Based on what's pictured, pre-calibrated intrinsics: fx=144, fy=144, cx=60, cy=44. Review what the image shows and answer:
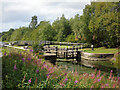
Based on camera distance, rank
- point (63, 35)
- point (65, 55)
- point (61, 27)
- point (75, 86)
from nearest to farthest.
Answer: point (75, 86)
point (65, 55)
point (63, 35)
point (61, 27)

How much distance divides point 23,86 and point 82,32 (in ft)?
84.3

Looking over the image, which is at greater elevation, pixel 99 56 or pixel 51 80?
pixel 51 80

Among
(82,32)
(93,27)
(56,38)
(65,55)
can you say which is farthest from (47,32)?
(65,55)

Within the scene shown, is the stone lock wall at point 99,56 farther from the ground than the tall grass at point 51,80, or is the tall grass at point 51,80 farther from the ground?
the tall grass at point 51,80

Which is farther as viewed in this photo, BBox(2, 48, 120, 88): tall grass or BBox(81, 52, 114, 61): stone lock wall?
BBox(81, 52, 114, 61): stone lock wall

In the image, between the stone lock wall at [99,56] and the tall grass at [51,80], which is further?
the stone lock wall at [99,56]

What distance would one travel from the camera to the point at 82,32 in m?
28.7

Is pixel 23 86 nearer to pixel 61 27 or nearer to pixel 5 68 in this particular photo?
pixel 5 68

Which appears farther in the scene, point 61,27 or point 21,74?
point 61,27

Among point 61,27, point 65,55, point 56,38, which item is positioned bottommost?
point 65,55

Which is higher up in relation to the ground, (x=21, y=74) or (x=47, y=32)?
(x=47, y=32)

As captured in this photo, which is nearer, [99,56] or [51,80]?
[51,80]

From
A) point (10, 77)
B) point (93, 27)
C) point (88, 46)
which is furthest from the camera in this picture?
point (88, 46)

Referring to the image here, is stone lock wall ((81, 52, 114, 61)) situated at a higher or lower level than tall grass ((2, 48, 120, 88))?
lower
